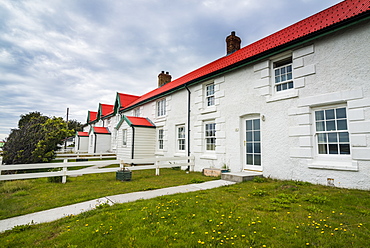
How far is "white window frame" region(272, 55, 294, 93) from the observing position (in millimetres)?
8328

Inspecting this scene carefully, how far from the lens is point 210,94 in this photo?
39.4 ft

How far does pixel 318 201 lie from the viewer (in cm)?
499

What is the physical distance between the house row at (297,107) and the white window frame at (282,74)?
0.04m

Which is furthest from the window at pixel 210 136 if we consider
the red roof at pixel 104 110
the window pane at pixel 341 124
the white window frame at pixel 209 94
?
the red roof at pixel 104 110

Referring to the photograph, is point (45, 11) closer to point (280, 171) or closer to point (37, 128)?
point (37, 128)

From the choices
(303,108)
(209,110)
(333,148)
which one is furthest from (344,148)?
(209,110)

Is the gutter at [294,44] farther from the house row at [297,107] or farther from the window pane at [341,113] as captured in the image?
the window pane at [341,113]

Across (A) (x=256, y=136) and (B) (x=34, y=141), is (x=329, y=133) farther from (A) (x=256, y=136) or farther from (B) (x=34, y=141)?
(B) (x=34, y=141)

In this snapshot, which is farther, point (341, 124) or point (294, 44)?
point (294, 44)

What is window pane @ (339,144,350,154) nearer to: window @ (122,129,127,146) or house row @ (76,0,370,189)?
house row @ (76,0,370,189)

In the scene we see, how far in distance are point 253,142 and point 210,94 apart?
4111mm

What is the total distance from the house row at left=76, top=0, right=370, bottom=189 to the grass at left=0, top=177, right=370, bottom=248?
5.52 ft

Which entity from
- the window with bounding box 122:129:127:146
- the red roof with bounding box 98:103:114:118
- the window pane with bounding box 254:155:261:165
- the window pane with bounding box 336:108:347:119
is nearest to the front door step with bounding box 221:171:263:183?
the window pane with bounding box 254:155:261:165

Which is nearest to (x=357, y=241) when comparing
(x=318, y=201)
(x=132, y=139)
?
(x=318, y=201)
